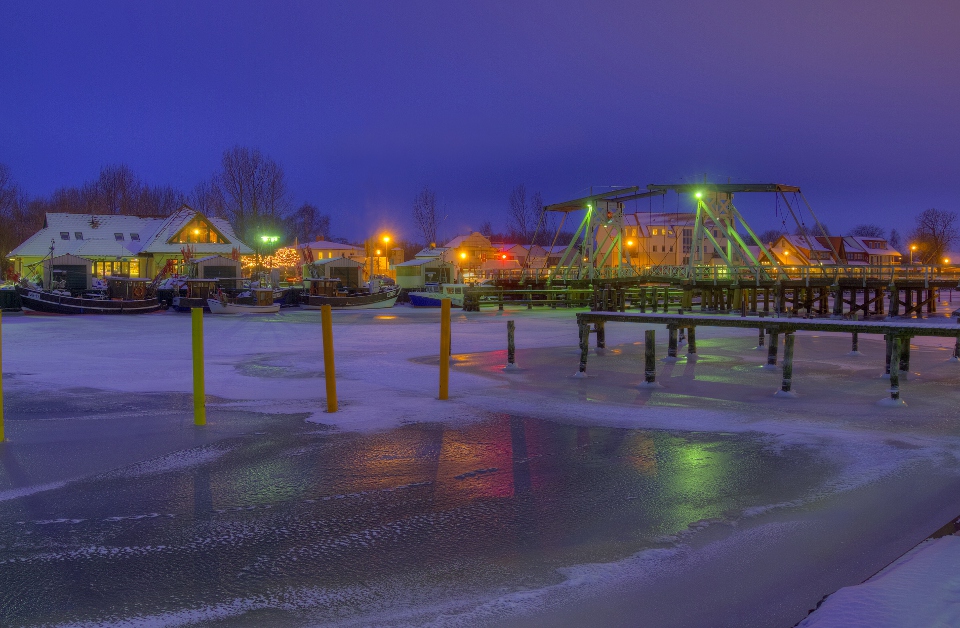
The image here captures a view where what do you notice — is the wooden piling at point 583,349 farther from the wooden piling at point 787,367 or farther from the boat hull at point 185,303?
the boat hull at point 185,303

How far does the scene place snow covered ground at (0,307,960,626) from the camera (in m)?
4.93

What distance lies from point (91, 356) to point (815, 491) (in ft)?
59.6

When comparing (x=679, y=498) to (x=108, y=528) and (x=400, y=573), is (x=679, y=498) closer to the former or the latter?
(x=400, y=573)

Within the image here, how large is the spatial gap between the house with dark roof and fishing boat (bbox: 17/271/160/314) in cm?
1721

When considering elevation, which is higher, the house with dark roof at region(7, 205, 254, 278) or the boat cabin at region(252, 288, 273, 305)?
the house with dark roof at region(7, 205, 254, 278)

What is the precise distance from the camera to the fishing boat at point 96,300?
149 feet

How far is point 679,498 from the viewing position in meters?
7.16

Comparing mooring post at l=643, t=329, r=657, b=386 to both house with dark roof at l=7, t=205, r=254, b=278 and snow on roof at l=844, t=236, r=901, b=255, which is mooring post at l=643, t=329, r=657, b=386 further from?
snow on roof at l=844, t=236, r=901, b=255

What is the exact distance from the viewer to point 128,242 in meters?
71.5

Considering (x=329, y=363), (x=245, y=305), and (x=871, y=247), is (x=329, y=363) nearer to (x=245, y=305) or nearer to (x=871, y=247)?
(x=245, y=305)

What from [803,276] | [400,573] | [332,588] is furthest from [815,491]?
[803,276]

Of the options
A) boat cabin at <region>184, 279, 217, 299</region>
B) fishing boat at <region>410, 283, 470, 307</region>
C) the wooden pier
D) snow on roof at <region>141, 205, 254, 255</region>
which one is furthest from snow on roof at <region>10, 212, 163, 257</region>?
the wooden pier

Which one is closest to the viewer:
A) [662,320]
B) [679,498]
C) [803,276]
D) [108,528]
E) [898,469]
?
[108,528]

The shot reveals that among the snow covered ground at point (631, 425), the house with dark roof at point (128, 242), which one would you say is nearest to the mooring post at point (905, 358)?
the snow covered ground at point (631, 425)
